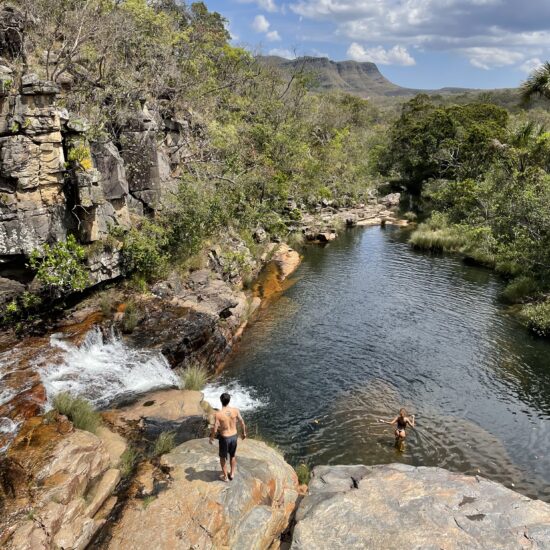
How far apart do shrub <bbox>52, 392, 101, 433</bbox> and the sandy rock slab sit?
250cm

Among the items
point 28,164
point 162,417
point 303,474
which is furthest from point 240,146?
point 303,474

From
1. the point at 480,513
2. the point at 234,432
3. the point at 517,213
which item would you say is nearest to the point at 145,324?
the point at 234,432

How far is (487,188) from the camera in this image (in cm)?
3694

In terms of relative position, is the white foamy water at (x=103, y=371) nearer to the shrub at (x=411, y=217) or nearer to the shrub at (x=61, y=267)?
the shrub at (x=61, y=267)

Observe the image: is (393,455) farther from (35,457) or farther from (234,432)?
(35,457)

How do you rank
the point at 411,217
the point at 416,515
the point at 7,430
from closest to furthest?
the point at 416,515, the point at 7,430, the point at 411,217

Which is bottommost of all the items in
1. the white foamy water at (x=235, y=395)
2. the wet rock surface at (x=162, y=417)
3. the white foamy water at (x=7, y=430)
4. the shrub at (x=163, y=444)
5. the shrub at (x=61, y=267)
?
the white foamy water at (x=235, y=395)

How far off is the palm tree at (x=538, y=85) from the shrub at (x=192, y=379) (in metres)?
26.3

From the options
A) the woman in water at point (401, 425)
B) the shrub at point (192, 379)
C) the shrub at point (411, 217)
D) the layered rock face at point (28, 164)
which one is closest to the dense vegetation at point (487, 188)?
the shrub at point (411, 217)

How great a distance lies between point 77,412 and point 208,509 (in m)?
4.82

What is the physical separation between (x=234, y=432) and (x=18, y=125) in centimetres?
1296

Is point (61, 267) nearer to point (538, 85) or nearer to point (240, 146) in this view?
point (240, 146)

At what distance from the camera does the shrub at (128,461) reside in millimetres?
10140

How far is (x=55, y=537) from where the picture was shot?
26.5 ft
